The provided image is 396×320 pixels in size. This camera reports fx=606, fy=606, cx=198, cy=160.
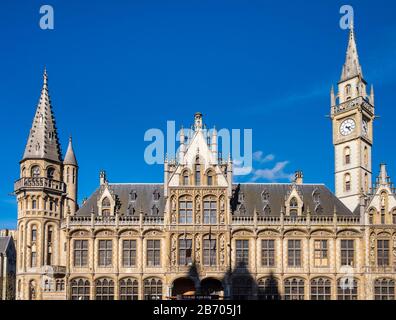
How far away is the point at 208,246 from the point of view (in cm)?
6612

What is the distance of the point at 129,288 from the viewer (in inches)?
2596

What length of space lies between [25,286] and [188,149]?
76.0 feet

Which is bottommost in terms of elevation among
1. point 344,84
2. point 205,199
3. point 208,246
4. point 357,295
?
point 357,295

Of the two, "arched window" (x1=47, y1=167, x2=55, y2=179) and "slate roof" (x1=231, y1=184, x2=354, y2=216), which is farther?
"arched window" (x1=47, y1=167, x2=55, y2=179)

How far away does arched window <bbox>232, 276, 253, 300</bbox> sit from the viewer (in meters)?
65.2

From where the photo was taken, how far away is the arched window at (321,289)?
2584 inches

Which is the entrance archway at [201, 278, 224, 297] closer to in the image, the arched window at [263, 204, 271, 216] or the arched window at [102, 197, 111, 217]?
the arched window at [263, 204, 271, 216]

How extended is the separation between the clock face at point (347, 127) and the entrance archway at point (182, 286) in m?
26.3

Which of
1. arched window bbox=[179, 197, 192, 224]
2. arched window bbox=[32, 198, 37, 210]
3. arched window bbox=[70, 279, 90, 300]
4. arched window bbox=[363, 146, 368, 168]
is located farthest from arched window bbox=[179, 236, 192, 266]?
arched window bbox=[363, 146, 368, 168]

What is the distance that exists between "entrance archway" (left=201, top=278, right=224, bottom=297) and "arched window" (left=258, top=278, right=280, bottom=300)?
167 inches

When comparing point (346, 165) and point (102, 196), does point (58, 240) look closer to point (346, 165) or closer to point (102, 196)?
point (102, 196)

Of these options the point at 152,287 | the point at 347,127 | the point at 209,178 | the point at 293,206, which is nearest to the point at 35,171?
the point at 152,287

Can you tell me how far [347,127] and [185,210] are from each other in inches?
910
